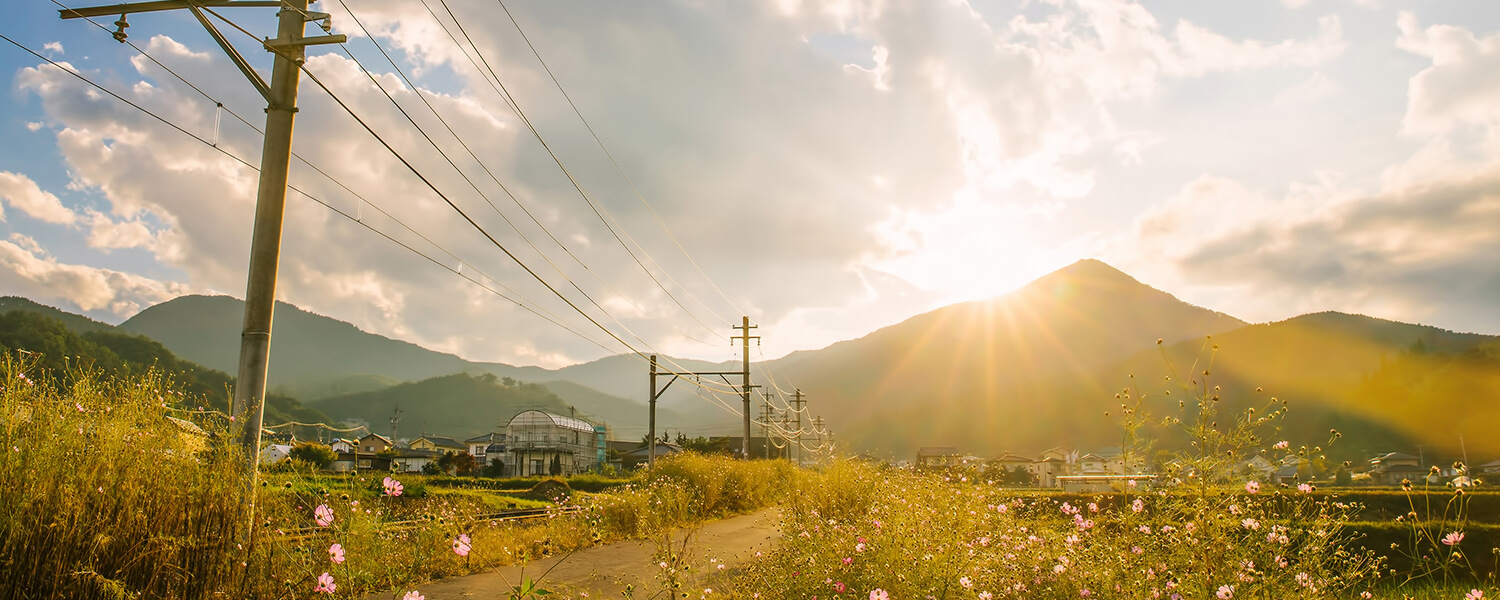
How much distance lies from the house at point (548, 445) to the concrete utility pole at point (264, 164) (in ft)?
212

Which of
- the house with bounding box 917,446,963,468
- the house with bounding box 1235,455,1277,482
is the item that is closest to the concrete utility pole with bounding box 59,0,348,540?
the house with bounding box 1235,455,1277,482

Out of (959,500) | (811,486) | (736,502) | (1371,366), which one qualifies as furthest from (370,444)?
(1371,366)

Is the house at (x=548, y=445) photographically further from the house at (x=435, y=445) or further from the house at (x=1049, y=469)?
the house at (x=1049, y=469)

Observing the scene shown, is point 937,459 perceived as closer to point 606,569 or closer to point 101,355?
point 606,569

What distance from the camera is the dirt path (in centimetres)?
693

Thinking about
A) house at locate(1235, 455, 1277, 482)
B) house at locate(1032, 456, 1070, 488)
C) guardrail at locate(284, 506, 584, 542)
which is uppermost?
house at locate(1235, 455, 1277, 482)

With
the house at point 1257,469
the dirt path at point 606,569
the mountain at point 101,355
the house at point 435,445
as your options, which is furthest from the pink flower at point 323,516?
the house at point 435,445

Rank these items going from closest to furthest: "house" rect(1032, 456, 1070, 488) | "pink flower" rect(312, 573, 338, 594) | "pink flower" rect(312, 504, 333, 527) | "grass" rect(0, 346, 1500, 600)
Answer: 1. "pink flower" rect(312, 573, 338, 594)
2. "pink flower" rect(312, 504, 333, 527)
3. "grass" rect(0, 346, 1500, 600)
4. "house" rect(1032, 456, 1070, 488)

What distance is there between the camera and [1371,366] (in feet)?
547

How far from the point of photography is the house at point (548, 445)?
67.8 meters

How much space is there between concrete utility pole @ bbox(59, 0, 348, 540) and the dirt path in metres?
2.03

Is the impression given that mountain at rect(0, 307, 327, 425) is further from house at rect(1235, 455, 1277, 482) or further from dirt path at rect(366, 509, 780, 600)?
house at rect(1235, 455, 1277, 482)

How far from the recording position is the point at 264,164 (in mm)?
6121

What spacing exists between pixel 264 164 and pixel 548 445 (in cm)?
7111
